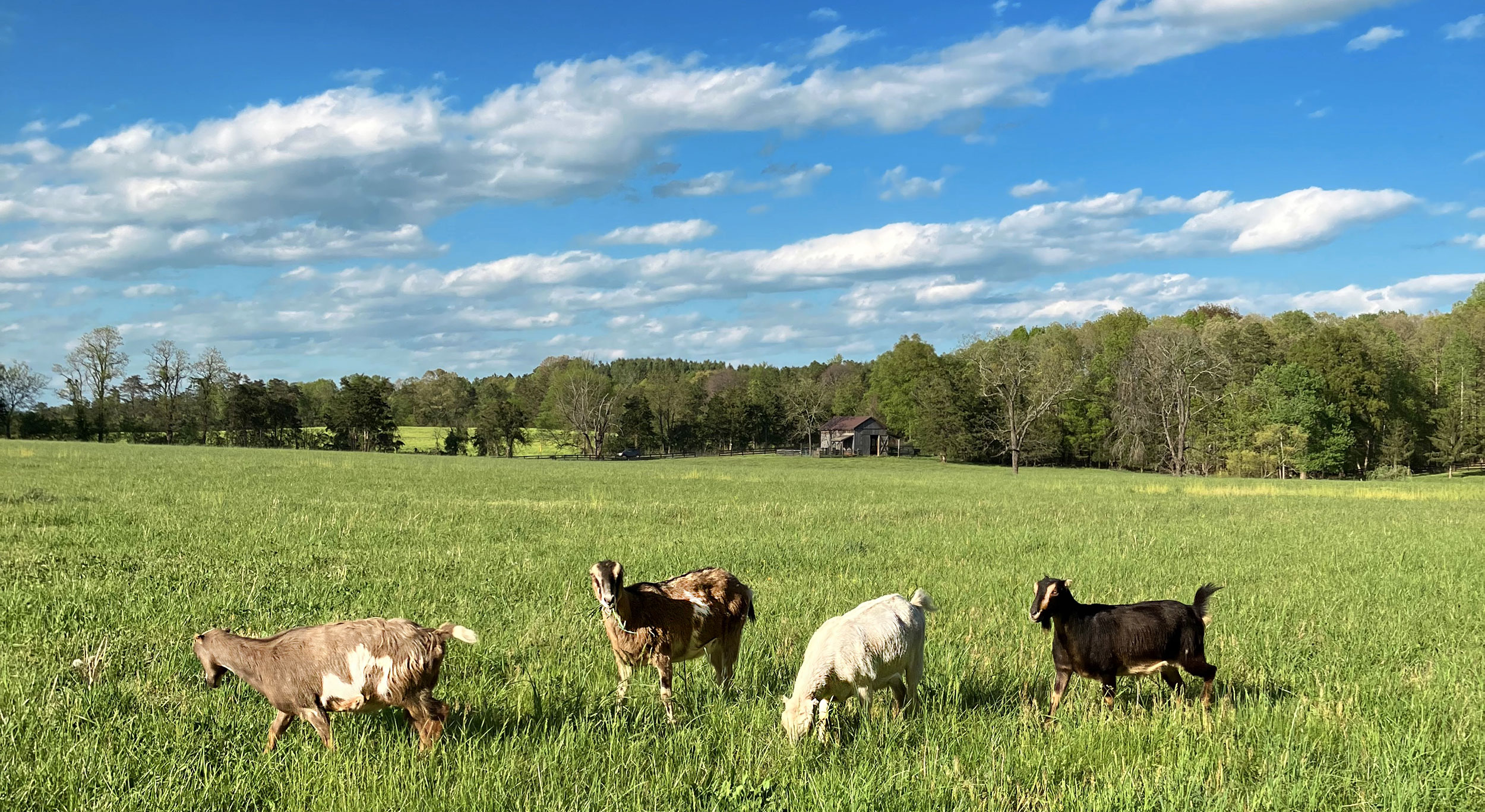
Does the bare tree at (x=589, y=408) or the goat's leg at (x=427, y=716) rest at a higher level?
the bare tree at (x=589, y=408)

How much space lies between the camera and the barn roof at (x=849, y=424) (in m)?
124

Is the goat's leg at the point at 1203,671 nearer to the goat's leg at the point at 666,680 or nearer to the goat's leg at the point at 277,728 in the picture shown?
the goat's leg at the point at 666,680

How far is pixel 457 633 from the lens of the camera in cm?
470

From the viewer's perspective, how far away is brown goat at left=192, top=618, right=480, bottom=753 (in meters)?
4.79

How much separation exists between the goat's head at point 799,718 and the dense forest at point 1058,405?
73.0 metres

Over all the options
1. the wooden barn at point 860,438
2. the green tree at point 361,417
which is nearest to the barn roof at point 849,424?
the wooden barn at point 860,438

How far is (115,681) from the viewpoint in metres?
6.84

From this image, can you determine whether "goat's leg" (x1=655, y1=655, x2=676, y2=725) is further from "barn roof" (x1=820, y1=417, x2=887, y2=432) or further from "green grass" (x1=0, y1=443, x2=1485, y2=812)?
"barn roof" (x1=820, y1=417, x2=887, y2=432)

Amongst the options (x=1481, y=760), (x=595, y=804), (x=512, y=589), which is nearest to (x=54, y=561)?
(x=512, y=589)

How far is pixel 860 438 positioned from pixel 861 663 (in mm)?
119891

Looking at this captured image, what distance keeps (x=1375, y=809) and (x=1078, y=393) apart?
10436cm

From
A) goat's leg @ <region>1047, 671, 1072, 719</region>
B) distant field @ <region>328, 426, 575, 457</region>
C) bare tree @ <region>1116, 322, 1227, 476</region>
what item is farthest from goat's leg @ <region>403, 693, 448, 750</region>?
distant field @ <region>328, 426, 575, 457</region>

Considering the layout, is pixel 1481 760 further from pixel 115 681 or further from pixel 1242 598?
pixel 115 681

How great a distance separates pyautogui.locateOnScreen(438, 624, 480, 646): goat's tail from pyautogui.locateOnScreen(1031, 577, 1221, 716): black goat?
399cm
